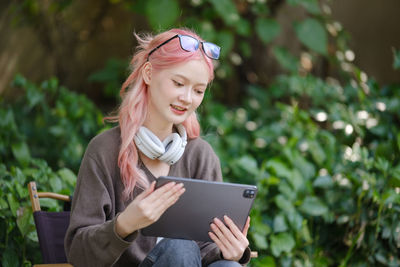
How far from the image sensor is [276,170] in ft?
12.2

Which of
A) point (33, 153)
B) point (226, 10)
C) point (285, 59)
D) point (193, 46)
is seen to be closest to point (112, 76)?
point (33, 153)

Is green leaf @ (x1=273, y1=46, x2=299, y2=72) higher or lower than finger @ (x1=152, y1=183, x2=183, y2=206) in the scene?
lower

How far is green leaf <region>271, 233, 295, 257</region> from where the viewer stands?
11.3 ft

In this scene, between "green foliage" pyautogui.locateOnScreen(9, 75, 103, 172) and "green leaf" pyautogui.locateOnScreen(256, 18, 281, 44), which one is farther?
"green leaf" pyautogui.locateOnScreen(256, 18, 281, 44)

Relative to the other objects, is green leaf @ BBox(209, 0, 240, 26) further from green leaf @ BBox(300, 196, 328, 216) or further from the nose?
the nose

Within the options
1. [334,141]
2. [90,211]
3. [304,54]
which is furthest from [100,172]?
[304,54]

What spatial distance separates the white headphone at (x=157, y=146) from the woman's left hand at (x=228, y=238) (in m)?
0.33

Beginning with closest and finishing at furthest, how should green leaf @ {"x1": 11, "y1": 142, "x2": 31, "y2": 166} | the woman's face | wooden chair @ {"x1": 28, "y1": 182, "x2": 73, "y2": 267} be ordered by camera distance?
the woman's face → wooden chair @ {"x1": 28, "y1": 182, "x2": 73, "y2": 267} → green leaf @ {"x1": 11, "y1": 142, "x2": 31, "y2": 166}

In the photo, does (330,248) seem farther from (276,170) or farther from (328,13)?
(328,13)

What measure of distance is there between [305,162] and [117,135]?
1.88 meters

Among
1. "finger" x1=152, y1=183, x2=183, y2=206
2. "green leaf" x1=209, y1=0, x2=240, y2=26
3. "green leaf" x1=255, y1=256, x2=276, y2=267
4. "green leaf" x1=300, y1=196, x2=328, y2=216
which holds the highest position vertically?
"finger" x1=152, y1=183, x2=183, y2=206

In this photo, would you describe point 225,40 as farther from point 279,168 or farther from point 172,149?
point 172,149

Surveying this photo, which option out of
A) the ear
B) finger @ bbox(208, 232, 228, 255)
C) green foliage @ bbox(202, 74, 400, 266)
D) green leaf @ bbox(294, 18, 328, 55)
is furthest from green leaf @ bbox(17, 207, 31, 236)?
green leaf @ bbox(294, 18, 328, 55)

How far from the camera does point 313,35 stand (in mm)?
4902
